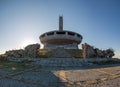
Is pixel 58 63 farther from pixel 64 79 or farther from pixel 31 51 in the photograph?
pixel 64 79

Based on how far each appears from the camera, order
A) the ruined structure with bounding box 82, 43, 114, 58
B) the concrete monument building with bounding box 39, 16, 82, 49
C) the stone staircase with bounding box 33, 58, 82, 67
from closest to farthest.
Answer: the stone staircase with bounding box 33, 58, 82, 67
the ruined structure with bounding box 82, 43, 114, 58
the concrete monument building with bounding box 39, 16, 82, 49

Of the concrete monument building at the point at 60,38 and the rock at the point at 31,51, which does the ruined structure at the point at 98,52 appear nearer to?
the rock at the point at 31,51

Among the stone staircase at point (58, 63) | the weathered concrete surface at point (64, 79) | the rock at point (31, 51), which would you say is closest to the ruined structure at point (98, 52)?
the stone staircase at point (58, 63)

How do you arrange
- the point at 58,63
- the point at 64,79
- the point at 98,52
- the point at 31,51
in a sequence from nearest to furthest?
1. the point at 64,79
2. the point at 58,63
3. the point at 31,51
4. the point at 98,52

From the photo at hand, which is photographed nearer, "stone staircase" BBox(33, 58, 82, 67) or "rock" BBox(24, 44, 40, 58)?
"stone staircase" BBox(33, 58, 82, 67)

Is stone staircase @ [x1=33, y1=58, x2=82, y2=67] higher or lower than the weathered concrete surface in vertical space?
higher

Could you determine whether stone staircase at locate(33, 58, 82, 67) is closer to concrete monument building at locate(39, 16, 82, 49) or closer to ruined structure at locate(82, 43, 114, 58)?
ruined structure at locate(82, 43, 114, 58)

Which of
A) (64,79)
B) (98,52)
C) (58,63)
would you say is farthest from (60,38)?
(64,79)

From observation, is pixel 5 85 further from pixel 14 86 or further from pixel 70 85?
pixel 70 85

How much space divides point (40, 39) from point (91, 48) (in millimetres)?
23571

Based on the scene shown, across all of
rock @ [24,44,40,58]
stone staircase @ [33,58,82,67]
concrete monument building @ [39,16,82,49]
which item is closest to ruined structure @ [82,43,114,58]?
stone staircase @ [33,58,82,67]

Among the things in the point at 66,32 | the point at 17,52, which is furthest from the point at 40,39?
the point at 17,52

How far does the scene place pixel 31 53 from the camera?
61.2 feet

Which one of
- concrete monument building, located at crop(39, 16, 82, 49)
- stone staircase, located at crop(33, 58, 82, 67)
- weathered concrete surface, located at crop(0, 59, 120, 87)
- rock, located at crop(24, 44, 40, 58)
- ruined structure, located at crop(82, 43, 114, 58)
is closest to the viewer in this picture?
weathered concrete surface, located at crop(0, 59, 120, 87)
